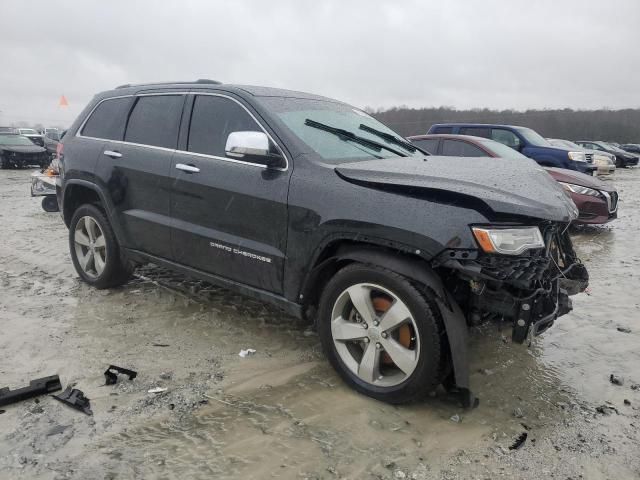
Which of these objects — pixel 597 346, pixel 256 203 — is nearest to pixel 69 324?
pixel 256 203

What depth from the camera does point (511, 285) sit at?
2.59 metres

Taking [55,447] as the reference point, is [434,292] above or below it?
above

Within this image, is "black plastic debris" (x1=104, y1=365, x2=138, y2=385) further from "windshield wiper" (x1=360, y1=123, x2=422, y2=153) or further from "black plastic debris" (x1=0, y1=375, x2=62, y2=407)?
"windshield wiper" (x1=360, y1=123, x2=422, y2=153)

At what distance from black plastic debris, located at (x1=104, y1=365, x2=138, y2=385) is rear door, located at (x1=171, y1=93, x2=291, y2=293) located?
895 mm

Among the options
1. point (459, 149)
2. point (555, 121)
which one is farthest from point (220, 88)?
point (555, 121)

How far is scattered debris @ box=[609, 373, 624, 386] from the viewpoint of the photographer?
10.3 feet

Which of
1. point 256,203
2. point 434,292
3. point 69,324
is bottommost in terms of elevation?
point 69,324

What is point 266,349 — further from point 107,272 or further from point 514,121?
point 514,121

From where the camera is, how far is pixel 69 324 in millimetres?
3902

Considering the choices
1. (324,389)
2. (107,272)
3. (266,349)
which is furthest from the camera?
(107,272)

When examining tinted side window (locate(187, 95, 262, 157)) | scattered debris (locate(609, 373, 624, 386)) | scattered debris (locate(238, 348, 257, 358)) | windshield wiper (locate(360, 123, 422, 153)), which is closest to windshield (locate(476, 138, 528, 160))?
windshield wiper (locate(360, 123, 422, 153))

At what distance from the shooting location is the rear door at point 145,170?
385cm

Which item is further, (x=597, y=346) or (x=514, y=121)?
(x=514, y=121)

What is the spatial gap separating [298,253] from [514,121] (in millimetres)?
55780
